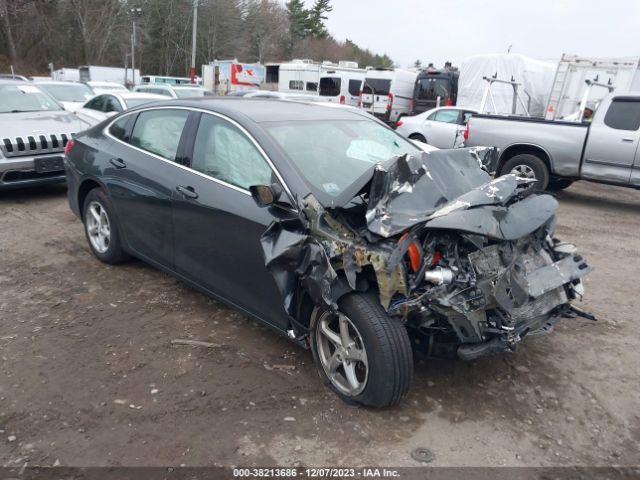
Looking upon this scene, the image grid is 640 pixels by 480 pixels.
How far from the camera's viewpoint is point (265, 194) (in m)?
2.94

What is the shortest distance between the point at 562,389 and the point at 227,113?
2946mm

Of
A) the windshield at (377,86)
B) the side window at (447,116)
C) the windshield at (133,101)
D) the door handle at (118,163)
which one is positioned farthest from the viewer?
the windshield at (377,86)

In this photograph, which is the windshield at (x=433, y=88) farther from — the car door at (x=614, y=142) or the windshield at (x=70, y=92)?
the windshield at (x=70, y=92)

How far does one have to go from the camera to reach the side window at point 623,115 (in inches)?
320

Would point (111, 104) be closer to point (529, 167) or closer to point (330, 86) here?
point (529, 167)

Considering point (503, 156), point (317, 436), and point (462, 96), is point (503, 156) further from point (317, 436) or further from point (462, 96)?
point (462, 96)

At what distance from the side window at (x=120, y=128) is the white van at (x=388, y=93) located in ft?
55.9

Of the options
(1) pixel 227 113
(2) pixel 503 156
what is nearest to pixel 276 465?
(1) pixel 227 113

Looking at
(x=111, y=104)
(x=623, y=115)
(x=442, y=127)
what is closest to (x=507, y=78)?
(x=442, y=127)

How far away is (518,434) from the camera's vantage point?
9.17ft

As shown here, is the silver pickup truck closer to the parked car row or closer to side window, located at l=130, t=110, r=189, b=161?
side window, located at l=130, t=110, r=189, b=161

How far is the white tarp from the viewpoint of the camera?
16.6m

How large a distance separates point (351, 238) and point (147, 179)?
6.61ft

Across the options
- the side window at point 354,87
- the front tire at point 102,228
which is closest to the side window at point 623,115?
the front tire at point 102,228
